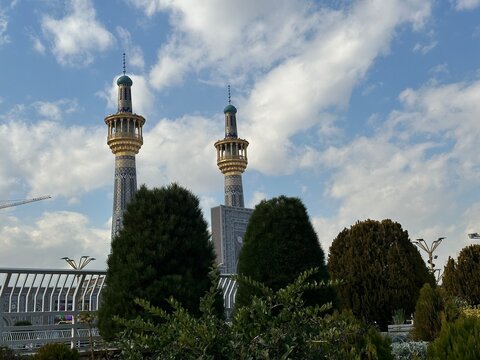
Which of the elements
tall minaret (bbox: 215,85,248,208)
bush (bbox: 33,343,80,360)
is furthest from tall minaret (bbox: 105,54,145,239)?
bush (bbox: 33,343,80,360)

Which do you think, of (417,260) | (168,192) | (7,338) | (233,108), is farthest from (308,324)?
(233,108)

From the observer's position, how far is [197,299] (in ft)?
31.8

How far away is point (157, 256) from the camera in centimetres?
980

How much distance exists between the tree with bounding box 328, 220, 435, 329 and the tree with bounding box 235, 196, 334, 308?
4302 mm

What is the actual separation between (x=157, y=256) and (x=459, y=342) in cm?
577

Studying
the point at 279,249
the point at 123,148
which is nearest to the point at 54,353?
the point at 279,249

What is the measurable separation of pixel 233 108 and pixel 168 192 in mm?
54726

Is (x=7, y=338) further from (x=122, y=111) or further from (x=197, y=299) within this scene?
(x=122, y=111)

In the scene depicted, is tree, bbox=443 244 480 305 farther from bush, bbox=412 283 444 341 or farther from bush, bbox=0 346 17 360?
bush, bbox=0 346 17 360

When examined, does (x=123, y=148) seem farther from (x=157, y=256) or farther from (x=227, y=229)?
(x=157, y=256)

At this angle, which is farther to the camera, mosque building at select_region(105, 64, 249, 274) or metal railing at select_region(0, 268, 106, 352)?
mosque building at select_region(105, 64, 249, 274)

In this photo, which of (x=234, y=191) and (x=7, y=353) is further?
(x=234, y=191)

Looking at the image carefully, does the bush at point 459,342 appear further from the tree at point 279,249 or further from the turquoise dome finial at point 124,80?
the turquoise dome finial at point 124,80

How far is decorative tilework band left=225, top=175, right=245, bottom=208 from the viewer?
58594mm
